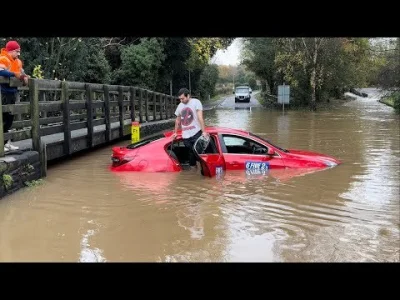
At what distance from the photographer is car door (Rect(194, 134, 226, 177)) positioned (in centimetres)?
860

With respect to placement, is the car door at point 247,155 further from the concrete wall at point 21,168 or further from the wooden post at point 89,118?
the wooden post at point 89,118

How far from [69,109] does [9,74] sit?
2.92 metres

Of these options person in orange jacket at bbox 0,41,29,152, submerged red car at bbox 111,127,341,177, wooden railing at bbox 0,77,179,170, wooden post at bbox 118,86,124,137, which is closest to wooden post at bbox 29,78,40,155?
wooden railing at bbox 0,77,179,170

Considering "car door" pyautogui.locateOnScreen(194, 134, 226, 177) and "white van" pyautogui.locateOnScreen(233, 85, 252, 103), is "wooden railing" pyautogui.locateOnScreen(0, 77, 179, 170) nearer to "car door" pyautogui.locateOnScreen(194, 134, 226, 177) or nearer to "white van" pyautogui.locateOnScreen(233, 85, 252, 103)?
"car door" pyautogui.locateOnScreen(194, 134, 226, 177)

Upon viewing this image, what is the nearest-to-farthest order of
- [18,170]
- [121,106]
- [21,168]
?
[18,170] → [21,168] → [121,106]

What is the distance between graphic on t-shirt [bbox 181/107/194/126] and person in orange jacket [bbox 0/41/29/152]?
2832mm

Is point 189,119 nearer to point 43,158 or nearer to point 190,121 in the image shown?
point 190,121

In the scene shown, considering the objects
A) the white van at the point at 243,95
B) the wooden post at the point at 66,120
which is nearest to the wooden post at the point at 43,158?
the wooden post at the point at 66,120

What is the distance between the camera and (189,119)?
8.82 metres

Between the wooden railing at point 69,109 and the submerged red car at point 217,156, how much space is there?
1.67 metres

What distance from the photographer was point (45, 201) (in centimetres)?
714

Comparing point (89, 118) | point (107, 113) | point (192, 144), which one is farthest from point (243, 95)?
point (192, 144)

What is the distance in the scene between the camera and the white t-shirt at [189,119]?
28.7 ft

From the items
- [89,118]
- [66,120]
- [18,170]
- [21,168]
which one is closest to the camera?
[18,170]
